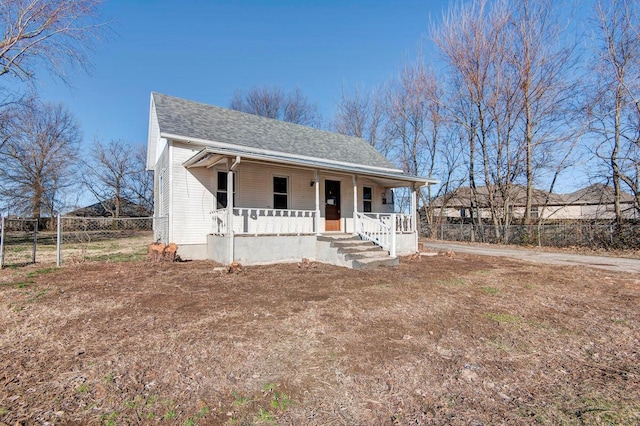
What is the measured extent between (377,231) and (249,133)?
627cm

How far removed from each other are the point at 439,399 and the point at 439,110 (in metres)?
22.9

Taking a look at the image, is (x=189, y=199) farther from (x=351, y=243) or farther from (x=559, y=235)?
(x=559, y=235)

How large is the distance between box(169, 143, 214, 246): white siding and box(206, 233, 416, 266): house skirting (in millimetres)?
510

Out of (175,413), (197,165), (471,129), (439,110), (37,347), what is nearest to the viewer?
(175,413)

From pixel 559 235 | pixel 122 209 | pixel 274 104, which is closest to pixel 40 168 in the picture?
pixel 122 209

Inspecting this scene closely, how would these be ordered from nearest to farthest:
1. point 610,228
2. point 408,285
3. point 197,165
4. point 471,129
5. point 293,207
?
1. point 408,285
2. point 197,165
3. point 293,207
4. point 610,228
5. point 471,129

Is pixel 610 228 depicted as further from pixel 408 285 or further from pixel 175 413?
pixel 175 413

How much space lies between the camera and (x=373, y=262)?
8.61m

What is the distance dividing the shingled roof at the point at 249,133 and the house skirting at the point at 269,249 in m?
3.56

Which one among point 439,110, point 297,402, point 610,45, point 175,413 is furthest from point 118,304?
point 439,110

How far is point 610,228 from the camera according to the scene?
13750 mm

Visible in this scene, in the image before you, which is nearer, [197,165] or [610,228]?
[197,165]

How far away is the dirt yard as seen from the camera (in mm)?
2303

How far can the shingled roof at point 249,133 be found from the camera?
406 inches
